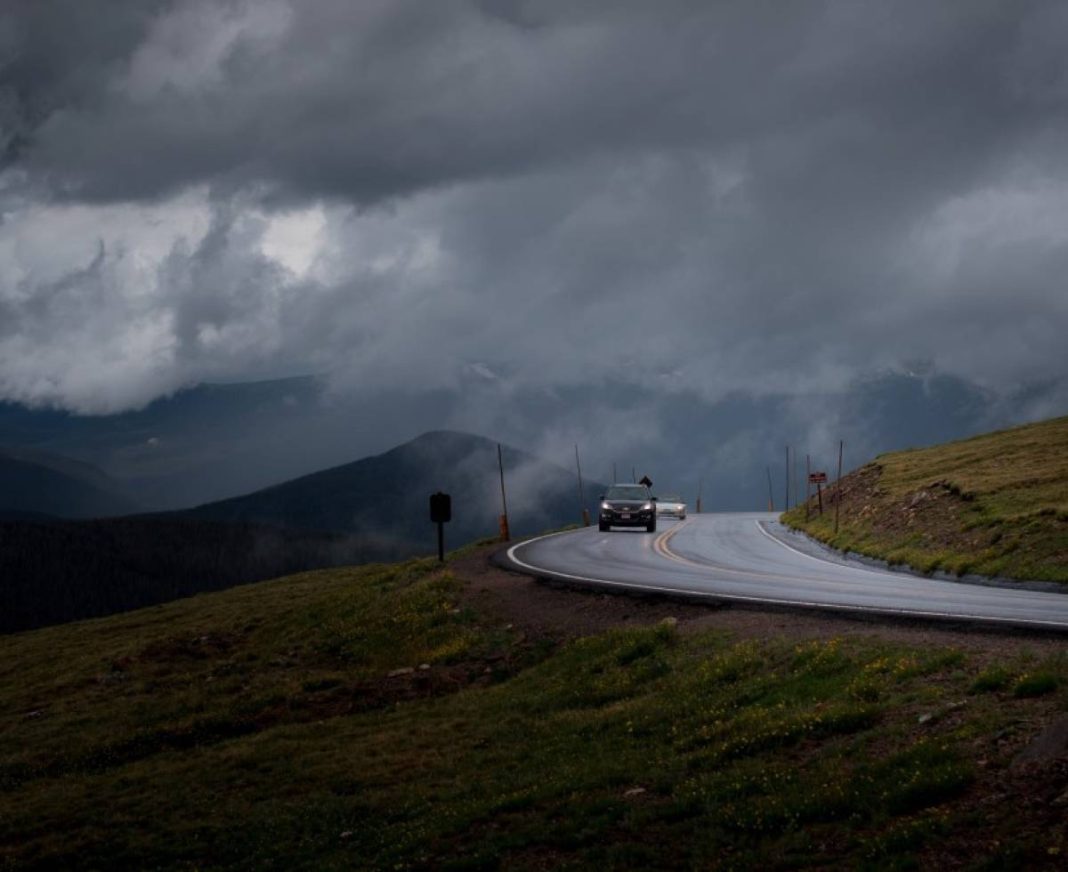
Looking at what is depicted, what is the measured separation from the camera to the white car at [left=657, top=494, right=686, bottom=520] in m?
72.6

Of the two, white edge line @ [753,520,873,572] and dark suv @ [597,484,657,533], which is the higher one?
dark suv @ [597,484,657,533]

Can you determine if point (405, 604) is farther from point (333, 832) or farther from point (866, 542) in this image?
point (866, 542)

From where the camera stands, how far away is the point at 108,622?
150 feet

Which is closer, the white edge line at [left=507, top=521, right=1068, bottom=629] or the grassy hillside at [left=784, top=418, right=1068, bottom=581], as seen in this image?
the white edge line at [left=507, top=521, right=1068, bottom=629]

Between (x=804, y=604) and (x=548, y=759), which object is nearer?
(x=548, y=759)

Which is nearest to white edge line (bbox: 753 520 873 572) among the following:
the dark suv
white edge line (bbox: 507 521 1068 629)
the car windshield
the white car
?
the dark suv

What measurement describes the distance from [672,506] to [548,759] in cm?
6125

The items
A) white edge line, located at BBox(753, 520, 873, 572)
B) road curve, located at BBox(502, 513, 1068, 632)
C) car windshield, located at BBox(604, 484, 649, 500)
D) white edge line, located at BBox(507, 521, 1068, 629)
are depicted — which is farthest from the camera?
car windshield, located at BBox(604, 484, 649, 500)

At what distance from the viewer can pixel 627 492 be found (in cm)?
5434

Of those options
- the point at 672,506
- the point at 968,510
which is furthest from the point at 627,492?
the point at 968,510

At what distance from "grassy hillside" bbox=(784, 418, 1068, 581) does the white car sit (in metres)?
11.5

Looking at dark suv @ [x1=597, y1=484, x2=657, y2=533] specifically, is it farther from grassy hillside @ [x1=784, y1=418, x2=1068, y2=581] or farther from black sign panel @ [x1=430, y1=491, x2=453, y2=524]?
black sign panel @ [x1=430, y1=491, x2=453, y2=524]

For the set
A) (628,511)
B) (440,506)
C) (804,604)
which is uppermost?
(440,506)

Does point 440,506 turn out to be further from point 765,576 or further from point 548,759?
point 548,759
